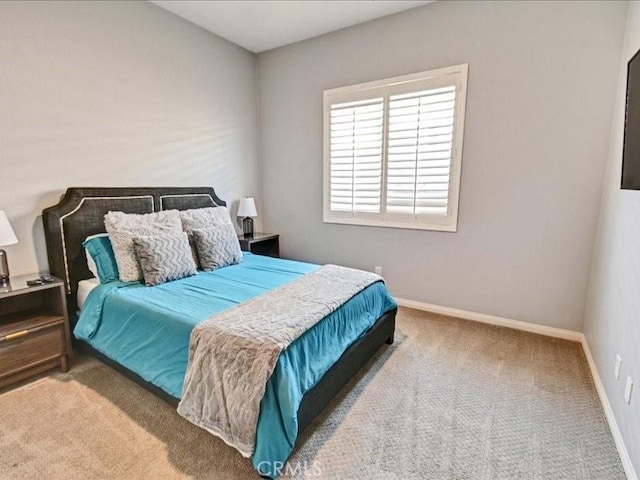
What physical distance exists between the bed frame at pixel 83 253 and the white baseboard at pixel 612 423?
1.37 metres

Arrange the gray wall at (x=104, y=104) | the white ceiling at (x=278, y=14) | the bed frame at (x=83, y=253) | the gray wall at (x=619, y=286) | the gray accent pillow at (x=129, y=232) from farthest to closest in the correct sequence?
the white ceiling at (x=278, y=14) < the gray accent pillow at (x=129, y=232) < the gray wall at (x=104, y=104) < the bed frame at (x=83, y=253) < the gray wall at (x=619, y=286)

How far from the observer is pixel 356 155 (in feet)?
11.7

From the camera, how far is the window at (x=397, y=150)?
120 inches

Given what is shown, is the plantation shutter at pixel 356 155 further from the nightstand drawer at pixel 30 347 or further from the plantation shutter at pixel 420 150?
the nightstand drawer at pixel 30 347

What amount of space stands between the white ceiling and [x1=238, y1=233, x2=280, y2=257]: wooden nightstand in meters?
2.25

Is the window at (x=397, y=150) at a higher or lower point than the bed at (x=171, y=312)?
higher

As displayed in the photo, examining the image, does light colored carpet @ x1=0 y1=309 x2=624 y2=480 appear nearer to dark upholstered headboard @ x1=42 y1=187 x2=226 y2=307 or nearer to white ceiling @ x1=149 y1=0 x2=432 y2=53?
dark upholstered headboard @ x1=42 y1=187 x2=226 y2=307

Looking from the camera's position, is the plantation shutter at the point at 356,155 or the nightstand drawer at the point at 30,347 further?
the plantation shutter at the point at 356,155

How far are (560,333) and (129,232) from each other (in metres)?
3.67

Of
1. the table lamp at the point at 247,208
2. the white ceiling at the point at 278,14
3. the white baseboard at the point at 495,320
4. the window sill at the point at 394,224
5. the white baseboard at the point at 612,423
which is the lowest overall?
the white baseboard at the point at 612,423

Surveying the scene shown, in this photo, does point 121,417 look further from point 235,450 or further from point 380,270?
point 380,270

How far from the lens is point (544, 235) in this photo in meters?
2.79

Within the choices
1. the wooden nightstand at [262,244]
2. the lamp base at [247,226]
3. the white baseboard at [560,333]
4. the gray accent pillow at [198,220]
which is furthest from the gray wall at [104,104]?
the white baseboard at [560,333]

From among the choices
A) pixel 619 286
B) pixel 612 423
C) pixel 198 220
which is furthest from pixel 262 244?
pixel 612 423
